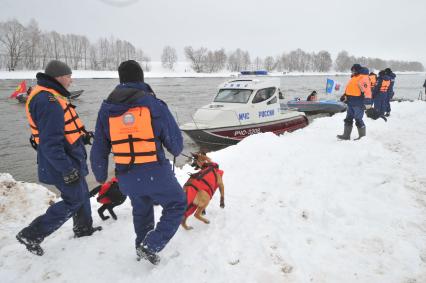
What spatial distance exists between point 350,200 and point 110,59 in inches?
4538

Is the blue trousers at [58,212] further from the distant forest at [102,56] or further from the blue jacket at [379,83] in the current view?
the distant forest at [102,56]

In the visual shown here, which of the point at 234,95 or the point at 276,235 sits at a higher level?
the point at 234,95

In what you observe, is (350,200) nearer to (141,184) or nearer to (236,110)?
(141,184)

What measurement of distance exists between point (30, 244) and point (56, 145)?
46.7 inches

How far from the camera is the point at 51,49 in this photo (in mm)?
96312

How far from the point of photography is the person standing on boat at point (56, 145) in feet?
9.92

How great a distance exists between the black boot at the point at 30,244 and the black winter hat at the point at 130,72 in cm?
207

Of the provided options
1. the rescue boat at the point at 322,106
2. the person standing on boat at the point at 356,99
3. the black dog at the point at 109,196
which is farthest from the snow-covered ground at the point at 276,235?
the rescue boat at the point at 322,106

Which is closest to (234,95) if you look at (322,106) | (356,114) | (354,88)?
(354,88)

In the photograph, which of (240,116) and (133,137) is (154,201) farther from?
(240,116)

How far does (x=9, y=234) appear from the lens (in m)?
3.92

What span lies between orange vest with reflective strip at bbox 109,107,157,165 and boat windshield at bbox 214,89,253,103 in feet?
28.1

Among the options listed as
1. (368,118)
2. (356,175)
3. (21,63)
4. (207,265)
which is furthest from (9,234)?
(21,63)

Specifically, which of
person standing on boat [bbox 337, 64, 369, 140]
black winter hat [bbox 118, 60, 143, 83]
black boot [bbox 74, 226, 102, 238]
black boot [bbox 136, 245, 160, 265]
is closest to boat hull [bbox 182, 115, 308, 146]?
person standing on boat [bbox 337, 64, 369, 140]
